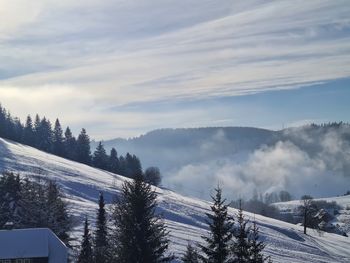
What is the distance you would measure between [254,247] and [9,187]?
29.6m

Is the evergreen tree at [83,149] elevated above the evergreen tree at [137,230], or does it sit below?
above

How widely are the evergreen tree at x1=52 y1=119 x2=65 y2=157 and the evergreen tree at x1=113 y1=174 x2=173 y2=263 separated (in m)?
118

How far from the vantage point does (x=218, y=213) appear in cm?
2356

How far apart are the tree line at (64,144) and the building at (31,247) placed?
96055 mm

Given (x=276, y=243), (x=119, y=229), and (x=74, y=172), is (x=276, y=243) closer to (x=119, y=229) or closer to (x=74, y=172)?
(x=74, y=172)

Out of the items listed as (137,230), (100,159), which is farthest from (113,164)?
(137,230)

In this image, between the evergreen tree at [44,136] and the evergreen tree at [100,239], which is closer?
the evergreen tree at [100,239]

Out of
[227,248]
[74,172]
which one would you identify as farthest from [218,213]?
[74,172]

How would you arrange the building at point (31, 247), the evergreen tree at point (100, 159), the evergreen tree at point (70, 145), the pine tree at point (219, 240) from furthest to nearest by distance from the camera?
the evergreen tree at point (70, 145), the evergreen tree at point (100, 159), the building at point (31, 247), the pine tree at point (219, 240)

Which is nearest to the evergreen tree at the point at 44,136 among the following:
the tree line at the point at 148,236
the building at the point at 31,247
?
the building at the point at 31,247

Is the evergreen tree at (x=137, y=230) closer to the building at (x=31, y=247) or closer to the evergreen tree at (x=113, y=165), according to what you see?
the building at (x=31, y=247)

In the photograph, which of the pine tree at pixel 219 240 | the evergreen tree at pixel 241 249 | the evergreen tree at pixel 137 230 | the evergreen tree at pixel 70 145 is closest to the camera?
the evergreen tree at pixel 137 230

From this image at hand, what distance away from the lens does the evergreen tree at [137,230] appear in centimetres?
2214

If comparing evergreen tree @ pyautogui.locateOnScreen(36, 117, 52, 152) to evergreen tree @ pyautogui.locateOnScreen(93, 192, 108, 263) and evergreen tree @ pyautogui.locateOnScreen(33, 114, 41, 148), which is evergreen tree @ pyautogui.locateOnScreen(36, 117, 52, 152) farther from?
evergreen tree @ pyautogui.locateOnScreen(93, 192, 108, 263)
